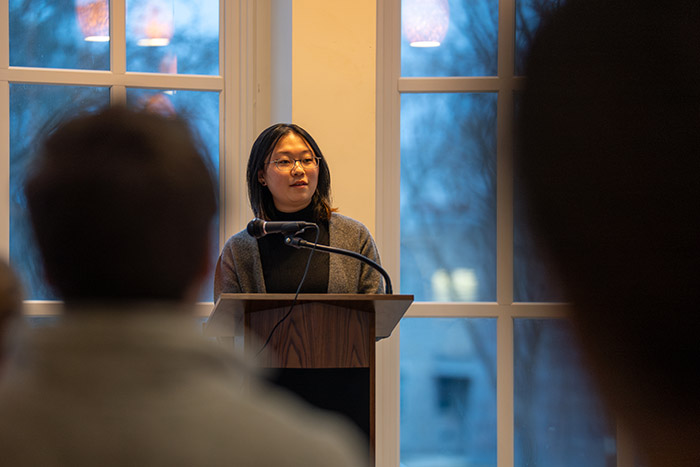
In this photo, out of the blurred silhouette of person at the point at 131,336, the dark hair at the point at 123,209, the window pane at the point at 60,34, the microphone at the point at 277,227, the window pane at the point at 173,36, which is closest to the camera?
the blurred silhouette of person at the point at 131,336

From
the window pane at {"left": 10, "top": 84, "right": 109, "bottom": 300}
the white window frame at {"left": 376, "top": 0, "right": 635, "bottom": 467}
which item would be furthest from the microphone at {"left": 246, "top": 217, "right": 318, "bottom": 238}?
the window pane at {"left": 10, "top": 84, "right": 109, "bottom": 300}

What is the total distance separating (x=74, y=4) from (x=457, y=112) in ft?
6.36

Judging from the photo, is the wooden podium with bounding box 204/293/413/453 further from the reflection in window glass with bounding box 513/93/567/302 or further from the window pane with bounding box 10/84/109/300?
the reflection in window glass with bounding box 513/93/567/302

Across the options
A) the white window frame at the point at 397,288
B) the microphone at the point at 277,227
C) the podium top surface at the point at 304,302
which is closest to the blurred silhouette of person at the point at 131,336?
the podium top surface at the point at 304,302

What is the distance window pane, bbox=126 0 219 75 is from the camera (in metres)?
4.38

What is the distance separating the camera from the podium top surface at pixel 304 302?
8.37 feet

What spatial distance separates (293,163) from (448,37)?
1.35 m

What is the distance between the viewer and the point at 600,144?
1.25 ft

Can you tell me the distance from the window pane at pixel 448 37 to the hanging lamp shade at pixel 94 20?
1460 mm

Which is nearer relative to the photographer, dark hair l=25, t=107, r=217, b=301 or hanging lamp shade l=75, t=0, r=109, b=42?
dark hair l=25, t=107, r=217, b=301

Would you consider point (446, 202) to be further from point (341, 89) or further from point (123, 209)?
point (123, 209)

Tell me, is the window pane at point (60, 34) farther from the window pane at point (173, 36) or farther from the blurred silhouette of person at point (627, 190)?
the blurred silhouette of person at point (627, 190)

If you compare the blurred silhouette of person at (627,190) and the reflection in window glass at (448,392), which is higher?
the blurred silhouette of person at (627,190)

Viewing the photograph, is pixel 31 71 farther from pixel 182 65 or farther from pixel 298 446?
pixel 298 446
